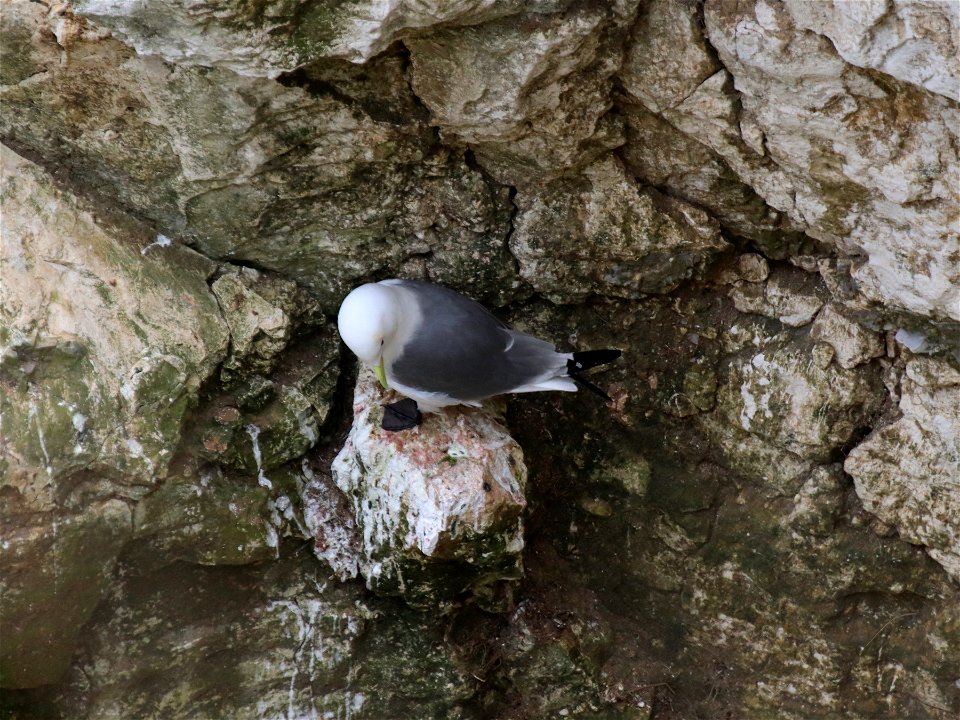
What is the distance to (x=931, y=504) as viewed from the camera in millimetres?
2574

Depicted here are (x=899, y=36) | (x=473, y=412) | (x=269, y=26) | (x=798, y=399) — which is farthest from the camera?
(x=473, y=412)

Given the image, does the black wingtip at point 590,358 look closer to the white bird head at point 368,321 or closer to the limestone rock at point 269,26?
the white bird head at point 368,321

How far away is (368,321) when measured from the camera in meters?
2.28

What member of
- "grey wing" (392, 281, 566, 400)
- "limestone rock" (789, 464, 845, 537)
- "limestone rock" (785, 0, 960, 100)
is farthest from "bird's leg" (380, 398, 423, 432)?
"limestone rock" (785, 0, 960, 100)

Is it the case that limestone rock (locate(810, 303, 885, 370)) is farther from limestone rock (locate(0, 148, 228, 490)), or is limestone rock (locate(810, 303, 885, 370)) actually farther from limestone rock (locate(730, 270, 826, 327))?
limestone rock (locate(0, 148, 228, 490))

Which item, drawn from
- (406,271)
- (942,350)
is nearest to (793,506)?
(942,350)

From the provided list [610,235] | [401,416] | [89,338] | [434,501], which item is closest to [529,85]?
[610,235]

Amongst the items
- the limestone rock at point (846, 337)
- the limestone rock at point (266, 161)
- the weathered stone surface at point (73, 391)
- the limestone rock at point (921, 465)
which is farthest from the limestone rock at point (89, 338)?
the limestone rock at point (921, 465)

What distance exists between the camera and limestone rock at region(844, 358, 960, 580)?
2.46 m

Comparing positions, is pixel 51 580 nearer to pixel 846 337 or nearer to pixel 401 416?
pixel 401 416

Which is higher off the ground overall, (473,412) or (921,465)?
(921,465)

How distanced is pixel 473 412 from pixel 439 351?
0.40m

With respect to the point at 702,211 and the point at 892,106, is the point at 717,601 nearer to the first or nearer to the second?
the point at 702,211

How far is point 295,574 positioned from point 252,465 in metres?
0.41
